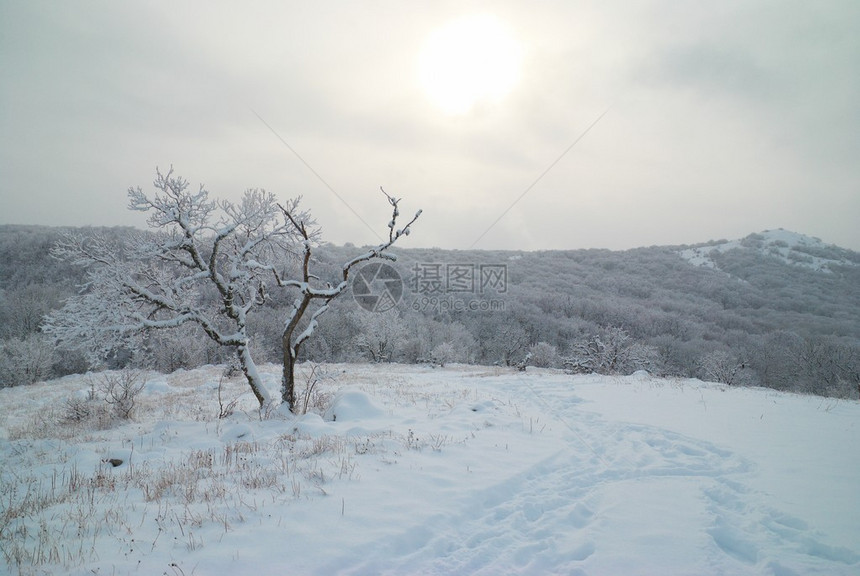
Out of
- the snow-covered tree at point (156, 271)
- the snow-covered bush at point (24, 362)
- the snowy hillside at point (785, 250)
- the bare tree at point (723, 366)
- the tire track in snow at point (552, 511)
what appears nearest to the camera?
the tire track in snow at point (552, 511)

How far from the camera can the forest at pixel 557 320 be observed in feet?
121

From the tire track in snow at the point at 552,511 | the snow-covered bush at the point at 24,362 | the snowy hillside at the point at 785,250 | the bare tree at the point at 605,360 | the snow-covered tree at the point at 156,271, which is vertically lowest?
the snow-covered bush at the point at 24,362

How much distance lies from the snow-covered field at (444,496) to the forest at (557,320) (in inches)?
183

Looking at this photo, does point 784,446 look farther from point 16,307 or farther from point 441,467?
point 16,307

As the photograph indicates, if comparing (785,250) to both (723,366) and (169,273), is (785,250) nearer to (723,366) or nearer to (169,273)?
(723,366)

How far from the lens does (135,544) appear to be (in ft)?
12.9

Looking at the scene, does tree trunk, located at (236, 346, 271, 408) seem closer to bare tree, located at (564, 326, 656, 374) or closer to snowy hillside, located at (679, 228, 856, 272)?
bare tree, located at (564, 326, 656, 374)

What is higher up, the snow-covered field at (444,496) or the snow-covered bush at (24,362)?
the snow-covered field at (444,496)

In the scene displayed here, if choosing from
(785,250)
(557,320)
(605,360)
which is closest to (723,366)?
(605,360)

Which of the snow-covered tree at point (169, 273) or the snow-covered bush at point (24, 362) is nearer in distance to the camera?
the snow-covered tree at point (169, 273)

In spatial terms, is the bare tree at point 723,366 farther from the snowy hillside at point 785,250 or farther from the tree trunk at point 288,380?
the snowy hillside at point 785,250

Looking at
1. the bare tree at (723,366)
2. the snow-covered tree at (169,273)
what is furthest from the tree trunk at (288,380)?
the bare tree at (723,366)

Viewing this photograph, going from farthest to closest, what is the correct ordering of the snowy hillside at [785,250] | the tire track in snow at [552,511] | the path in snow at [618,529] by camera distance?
1. the snowy hillside at [785,250]
2. the tire track in snow at [552,511]
3. the path in snow at [618,529]

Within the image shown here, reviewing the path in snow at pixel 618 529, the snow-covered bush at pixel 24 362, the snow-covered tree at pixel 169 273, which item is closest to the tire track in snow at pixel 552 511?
the path in snow at pixel 618 529
